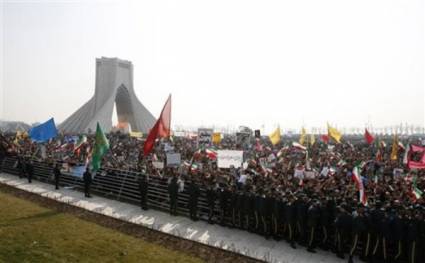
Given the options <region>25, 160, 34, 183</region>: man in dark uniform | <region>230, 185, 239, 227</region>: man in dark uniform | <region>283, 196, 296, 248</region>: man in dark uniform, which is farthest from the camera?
<region>25, 160, 34, 183</region>: man in dark uniform

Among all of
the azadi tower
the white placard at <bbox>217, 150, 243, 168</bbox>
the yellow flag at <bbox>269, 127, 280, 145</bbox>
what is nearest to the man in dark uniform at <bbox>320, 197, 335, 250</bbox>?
the white placard at <bbox>217, 150, 243, 168</bbox>

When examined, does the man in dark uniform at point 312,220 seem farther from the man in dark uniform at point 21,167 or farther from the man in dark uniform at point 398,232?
the man in dark uniform at point 21,167

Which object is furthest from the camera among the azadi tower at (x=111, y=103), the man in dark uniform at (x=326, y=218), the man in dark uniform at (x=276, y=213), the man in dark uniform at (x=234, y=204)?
the azadi tower at (x=111, y=103)

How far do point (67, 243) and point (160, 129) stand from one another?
661 centimetres

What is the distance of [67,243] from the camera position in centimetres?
1071

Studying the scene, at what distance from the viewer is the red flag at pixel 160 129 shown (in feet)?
51.8

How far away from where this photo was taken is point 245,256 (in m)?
10.4

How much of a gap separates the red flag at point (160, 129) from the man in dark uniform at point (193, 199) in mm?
2688

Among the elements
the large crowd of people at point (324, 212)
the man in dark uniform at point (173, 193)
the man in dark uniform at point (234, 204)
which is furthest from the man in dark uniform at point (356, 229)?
the man in dark uniform at point (173, 193)

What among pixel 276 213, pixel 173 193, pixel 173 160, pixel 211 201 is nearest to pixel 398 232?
pixel 276 213

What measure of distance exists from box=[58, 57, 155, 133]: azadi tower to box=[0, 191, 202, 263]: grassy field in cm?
6367

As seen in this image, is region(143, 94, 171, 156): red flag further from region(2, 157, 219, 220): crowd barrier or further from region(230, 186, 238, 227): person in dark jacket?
region(230, 186, 238, 227): person in dark jacket

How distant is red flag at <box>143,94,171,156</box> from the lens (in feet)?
51.8

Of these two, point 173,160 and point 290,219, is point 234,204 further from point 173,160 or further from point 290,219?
point 173,160
